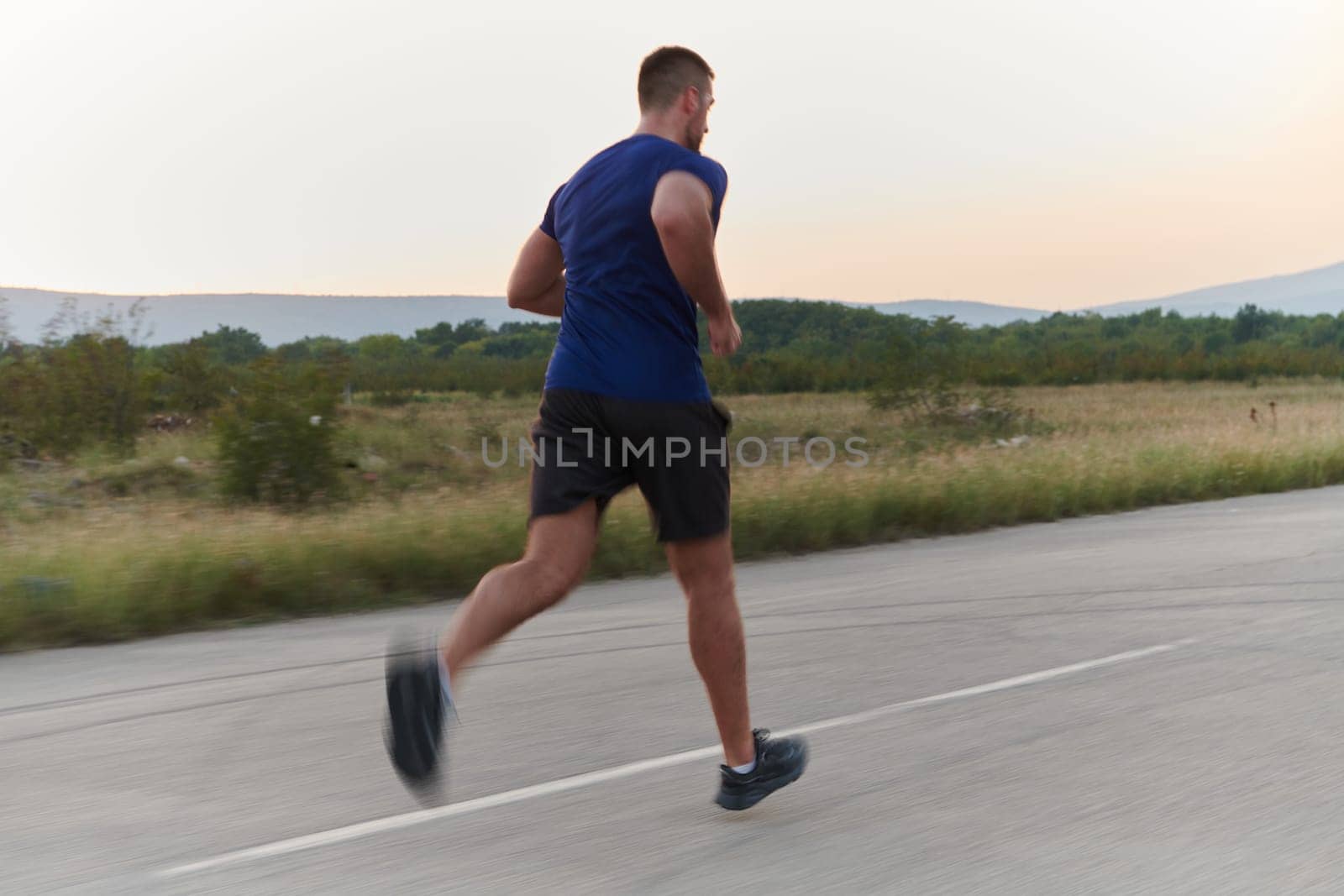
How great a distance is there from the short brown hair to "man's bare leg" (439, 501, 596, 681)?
3.64 feet

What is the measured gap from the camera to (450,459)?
22828 millimetres

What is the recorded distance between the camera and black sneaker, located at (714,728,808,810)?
3.80m

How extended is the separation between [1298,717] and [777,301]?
83631 mm

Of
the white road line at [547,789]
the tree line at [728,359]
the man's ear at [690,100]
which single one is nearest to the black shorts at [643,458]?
the man's ear at [690,100]

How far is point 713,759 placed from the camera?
175 inches

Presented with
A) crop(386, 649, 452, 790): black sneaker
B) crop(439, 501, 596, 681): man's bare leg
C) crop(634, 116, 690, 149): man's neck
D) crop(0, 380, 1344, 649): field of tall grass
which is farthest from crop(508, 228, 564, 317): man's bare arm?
crop(0, 380, 1344, 649): field of tall grass

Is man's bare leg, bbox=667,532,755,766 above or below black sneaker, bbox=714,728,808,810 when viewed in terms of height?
above

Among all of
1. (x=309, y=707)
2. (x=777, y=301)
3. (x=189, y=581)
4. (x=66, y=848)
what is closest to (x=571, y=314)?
(x=66, y=848)

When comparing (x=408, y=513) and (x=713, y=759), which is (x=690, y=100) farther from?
(x=408, y=513)

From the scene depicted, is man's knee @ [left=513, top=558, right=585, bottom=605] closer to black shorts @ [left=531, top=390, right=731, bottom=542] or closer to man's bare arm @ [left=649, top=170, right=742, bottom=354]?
black shorts @ [left=531, top=390, right=731, bottom=542]

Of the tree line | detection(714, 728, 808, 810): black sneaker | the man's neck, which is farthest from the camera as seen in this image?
the tree line

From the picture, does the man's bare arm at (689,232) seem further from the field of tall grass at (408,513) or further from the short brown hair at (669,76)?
the field of tall grass at (408,513)

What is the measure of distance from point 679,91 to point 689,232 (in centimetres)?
49

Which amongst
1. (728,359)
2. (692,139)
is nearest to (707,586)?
(692,139)
